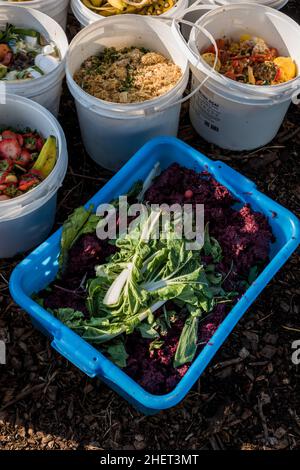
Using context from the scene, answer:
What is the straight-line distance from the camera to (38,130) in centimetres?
295

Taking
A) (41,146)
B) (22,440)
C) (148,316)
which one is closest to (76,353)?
(148,316)

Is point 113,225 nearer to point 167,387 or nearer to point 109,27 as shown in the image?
point 167,387

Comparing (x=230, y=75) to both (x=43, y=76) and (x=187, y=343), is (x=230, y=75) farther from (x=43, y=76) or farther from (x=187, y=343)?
(x=187, y=343)

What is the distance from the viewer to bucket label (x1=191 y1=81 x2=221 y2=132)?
3100 millimetres

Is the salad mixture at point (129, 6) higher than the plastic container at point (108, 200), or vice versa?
the salad mixture at point (129, 6)

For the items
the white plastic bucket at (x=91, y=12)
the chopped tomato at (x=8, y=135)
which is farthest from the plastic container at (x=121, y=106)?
the chopped tomato at (x=8, y=135)

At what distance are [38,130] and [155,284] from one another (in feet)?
3.27

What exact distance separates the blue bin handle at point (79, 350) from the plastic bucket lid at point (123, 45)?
3.47ft

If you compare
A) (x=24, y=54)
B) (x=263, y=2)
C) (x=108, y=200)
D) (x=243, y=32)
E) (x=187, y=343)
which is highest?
(x=263, y=2)

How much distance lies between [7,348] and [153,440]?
77cm

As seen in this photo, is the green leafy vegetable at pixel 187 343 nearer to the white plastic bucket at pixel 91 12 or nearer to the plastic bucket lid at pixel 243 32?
the plastic bucket lid at pixel 243 32

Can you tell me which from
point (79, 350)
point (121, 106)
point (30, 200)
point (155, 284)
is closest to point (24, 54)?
point (121, 106)

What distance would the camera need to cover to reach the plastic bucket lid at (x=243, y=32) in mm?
2910

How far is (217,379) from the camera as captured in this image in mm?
2697
